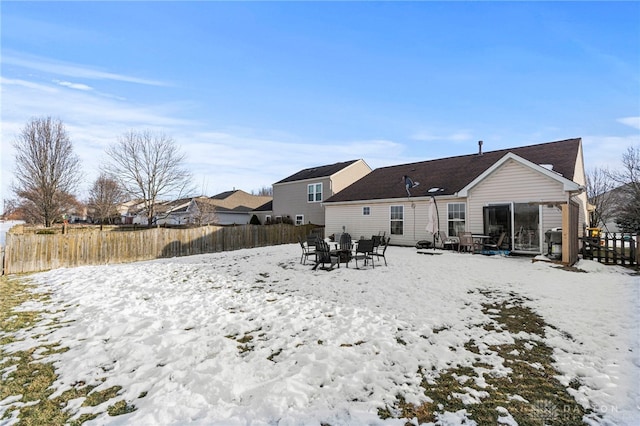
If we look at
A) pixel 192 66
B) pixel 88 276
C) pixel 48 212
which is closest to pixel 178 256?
pixel 88 276

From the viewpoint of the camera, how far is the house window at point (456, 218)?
15234mm

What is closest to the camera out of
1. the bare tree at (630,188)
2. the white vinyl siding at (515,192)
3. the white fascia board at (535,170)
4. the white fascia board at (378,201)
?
the white fascia board at (535,170)

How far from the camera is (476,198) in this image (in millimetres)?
14250

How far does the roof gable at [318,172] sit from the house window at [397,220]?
29.2ft

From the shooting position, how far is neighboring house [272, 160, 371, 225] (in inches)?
1023

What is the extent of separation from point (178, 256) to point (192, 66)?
898 cm

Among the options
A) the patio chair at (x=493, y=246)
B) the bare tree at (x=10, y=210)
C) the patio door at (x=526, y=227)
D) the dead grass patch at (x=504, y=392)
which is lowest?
the dead grass patch at (x=504, y=392)

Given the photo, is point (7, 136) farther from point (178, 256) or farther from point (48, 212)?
point (178, 256)

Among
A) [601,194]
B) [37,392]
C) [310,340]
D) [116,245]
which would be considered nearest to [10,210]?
[116,245]

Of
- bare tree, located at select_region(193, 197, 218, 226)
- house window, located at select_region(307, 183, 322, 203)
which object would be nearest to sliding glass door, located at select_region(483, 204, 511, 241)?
house window, located at select_region(307, 183, 322, 203)

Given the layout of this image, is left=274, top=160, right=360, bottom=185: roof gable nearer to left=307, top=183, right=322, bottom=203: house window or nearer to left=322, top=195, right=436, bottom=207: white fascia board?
left=307, top=183, right=322, bottom=203: house window

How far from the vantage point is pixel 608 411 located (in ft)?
9.11

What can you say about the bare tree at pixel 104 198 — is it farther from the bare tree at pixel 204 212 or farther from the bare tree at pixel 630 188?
the bare tree at pixel 630 188

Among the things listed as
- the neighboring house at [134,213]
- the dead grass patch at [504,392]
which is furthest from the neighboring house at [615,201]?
the neighboring house at [134,213]
